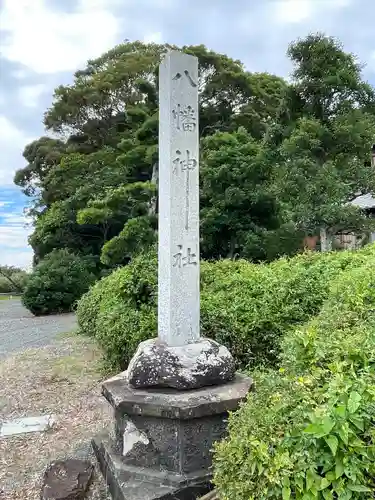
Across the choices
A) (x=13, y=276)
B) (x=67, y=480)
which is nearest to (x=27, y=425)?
(x=67, y=480)

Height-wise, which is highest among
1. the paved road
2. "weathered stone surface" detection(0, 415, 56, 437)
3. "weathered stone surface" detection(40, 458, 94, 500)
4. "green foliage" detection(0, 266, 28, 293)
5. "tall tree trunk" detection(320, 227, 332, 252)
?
"tall tree trunk" detection(320, 227, 332, 252)

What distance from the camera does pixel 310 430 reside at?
1.21m

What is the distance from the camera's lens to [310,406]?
54.2 inches

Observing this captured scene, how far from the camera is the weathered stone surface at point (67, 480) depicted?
2.31 m

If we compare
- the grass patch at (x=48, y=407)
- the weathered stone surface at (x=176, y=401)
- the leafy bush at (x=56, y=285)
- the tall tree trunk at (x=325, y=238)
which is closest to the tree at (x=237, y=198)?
the tall tree trunk at (x=325, y=238)

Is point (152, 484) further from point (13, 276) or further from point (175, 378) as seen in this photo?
point (13, 276)

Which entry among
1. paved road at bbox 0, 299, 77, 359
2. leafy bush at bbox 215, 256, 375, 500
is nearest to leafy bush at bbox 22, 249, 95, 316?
paved road at bbox 0, 299, 77, 359

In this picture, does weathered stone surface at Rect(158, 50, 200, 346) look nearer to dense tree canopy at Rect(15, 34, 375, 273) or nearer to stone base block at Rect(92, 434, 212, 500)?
stone base block at Rect(92, 434, 212, 500)

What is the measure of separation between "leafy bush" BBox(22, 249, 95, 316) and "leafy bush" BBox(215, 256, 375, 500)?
1142 cm

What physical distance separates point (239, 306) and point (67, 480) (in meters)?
2.13

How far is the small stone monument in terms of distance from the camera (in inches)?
87.7

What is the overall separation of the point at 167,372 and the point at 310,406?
1.14 metres

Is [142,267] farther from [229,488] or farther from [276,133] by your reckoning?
[276,133]

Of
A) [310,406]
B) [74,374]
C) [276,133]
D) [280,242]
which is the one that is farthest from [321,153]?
[310,406]
